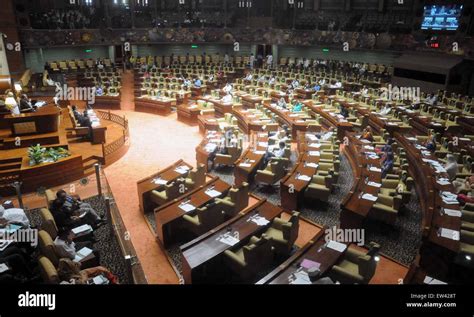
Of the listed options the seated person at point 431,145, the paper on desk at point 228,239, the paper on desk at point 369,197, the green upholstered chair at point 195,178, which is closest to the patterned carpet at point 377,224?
the paper on desk at point 369,197

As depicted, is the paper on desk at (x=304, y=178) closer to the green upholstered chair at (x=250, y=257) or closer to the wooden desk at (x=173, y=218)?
the wooden desk at (x=173, y=218)

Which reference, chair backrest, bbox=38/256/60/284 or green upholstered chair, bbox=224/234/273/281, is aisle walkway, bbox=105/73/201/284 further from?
chair backrest, bbox=38/256/60/284

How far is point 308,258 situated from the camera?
616 centimetres

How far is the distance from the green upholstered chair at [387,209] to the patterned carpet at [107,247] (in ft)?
18.4

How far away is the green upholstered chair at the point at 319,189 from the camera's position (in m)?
9.32

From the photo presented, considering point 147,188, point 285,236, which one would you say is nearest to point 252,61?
point 147,188

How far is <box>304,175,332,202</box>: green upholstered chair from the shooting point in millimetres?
9320

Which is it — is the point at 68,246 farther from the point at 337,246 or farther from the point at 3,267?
the point at 337,246

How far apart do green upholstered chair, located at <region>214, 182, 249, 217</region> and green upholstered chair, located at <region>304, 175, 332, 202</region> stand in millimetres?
1818

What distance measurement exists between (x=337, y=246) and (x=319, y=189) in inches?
116

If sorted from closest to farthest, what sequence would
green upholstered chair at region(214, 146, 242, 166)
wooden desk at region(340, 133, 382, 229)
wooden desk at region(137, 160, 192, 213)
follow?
wooden desk at region(340, 133, 382, 229), wooden desk at region(137, 160, 192, 213), green upholstered chair at region(214, 146, 242, 166)

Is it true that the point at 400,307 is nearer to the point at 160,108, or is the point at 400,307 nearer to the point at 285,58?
the point at 160,108

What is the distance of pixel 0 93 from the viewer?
14.9m

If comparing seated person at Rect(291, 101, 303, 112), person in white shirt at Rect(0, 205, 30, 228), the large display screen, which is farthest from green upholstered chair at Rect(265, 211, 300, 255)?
the large display screen
